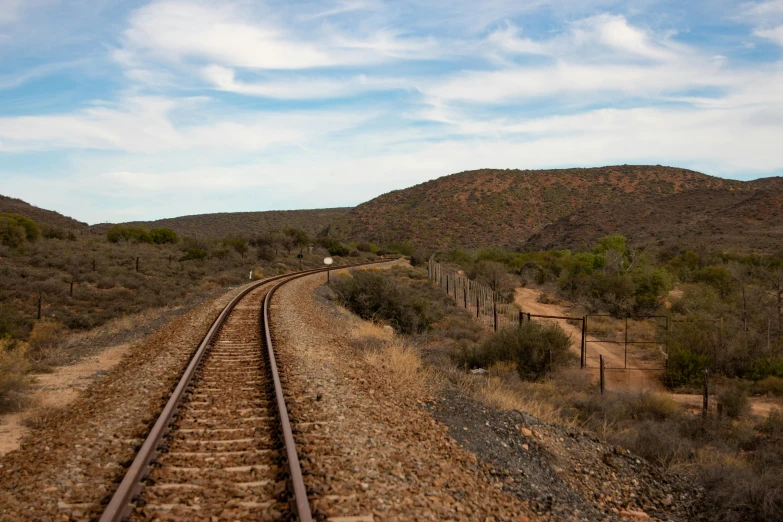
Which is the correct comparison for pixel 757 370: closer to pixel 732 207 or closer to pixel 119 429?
pixel 119 429

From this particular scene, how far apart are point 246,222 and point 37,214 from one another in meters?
46.2

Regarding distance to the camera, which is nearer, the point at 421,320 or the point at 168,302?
the point at 421,320

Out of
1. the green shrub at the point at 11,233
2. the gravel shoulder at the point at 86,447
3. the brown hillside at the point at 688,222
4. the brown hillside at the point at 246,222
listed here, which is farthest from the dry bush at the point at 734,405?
the brown hillside at the point at 246,222

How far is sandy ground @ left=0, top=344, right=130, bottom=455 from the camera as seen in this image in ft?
25.6

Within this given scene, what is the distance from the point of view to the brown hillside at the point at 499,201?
90562mm

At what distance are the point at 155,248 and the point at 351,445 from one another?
49963 mm

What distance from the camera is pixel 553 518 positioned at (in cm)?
588

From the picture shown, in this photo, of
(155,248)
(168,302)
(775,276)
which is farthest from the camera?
(155,248)

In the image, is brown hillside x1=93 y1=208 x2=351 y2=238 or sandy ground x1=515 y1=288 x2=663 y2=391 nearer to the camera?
sandy ground x1=515 y1=288 x2=663 y2=391

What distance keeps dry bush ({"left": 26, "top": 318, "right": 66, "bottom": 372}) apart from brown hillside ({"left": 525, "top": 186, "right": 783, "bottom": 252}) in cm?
5070

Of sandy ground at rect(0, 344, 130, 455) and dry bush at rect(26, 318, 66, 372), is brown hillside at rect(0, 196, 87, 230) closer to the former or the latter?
dry bush at rect(26, 318, 66, 372)

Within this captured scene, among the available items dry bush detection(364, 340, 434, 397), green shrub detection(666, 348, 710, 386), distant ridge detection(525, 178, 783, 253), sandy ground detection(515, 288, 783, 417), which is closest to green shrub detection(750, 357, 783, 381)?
green shrub detection(666, 348, 710, 386)

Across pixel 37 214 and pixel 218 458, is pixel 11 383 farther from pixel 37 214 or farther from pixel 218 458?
pixel 37 214

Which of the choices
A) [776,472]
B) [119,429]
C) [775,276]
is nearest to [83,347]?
[119,429]
